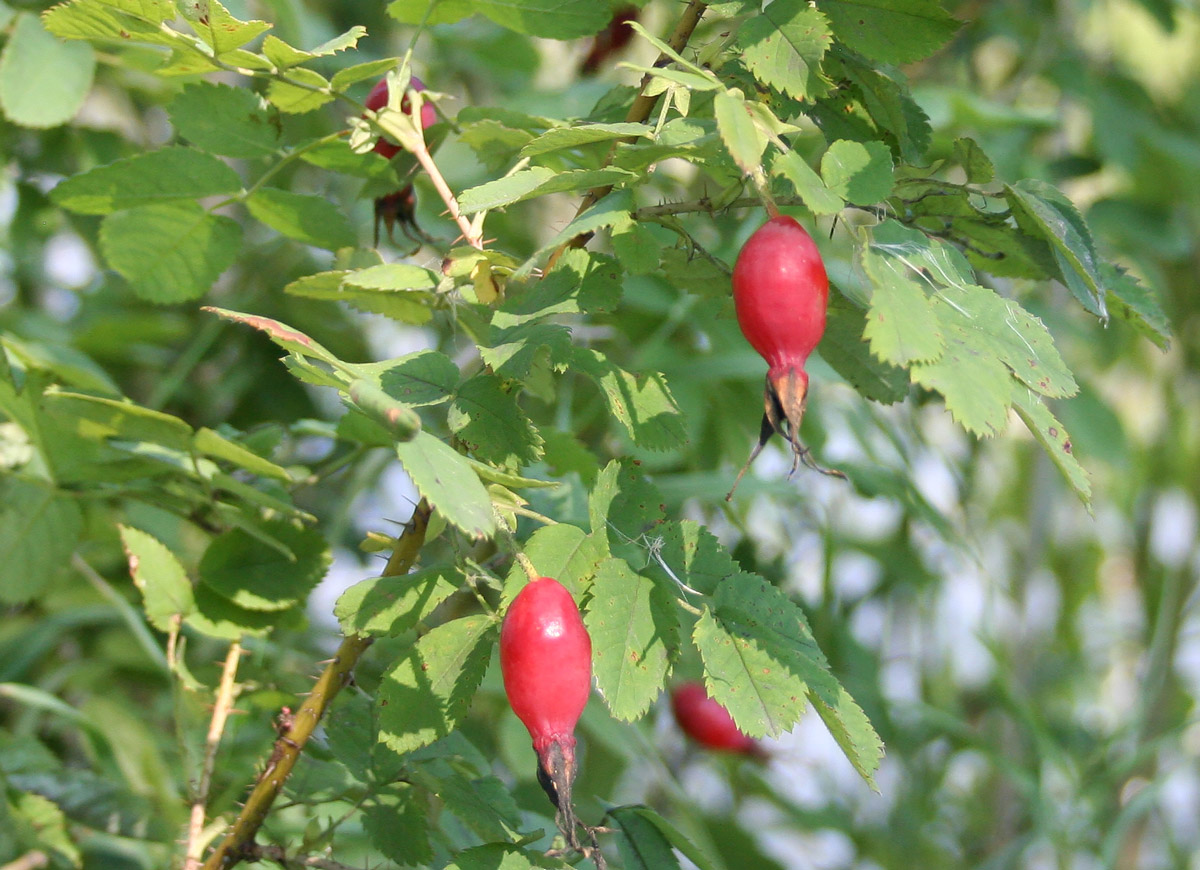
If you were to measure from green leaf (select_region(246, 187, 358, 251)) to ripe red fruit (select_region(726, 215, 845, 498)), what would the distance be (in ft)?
1.20

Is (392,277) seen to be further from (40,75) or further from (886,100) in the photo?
(40,75)

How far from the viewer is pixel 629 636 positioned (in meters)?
0.55

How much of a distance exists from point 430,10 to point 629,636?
0.44m

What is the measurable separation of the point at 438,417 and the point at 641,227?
2.76 ft

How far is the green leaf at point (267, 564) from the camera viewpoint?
76cm

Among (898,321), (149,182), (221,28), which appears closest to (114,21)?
(221,28)

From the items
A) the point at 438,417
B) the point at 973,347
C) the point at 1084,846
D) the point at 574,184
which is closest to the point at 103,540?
the point at 438,417

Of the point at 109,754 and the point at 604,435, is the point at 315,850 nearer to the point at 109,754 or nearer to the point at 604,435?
the point at 109,754

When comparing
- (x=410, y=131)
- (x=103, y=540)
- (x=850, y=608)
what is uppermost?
(x=410, y=131)

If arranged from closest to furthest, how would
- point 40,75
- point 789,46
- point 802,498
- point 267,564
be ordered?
1. point 789,46
2. point 267,564
3. point 40,75
4. point 802,498

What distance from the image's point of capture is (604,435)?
1349 millimetres

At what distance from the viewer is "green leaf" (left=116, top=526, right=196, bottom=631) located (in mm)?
754

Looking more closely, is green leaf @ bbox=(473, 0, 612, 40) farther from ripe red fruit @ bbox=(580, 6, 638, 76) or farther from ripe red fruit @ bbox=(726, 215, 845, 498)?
ripe red fruit @ bbox=(580, 6, 638, 76)

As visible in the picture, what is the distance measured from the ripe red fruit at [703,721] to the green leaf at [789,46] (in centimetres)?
113
